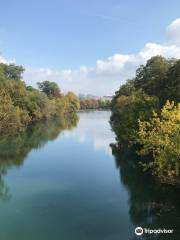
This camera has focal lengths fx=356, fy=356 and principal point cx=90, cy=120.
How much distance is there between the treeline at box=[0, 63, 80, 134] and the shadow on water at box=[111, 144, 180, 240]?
58.9 feet

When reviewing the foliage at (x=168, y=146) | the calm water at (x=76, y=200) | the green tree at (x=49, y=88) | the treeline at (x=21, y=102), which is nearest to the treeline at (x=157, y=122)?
the foliage at (x=168, y=146)

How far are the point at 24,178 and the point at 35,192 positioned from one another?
3994 mm

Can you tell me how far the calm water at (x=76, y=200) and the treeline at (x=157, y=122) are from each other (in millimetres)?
1744

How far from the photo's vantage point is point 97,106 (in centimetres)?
17825

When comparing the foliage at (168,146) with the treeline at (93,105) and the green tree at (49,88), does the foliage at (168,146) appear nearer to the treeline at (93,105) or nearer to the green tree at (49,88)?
the green tree at (49,88)

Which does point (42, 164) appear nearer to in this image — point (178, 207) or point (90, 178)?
point (90, 178)

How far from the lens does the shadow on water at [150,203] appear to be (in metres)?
16.1

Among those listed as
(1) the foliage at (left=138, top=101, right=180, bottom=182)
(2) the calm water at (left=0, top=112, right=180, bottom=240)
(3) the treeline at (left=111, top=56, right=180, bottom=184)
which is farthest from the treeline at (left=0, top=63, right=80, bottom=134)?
(1) the foliage at (left=138, top=101, right=180, bottom=182)

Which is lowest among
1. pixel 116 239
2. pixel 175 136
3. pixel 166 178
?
pixel 116 239

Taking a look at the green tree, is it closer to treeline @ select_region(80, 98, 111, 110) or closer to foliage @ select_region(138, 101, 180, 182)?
treeline @ select_region(80, 98, 111, 110)

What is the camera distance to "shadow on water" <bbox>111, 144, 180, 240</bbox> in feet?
52.7

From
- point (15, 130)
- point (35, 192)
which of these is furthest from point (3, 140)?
point (35, 192)

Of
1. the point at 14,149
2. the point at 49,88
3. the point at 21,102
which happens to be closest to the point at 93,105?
the point at 49,88

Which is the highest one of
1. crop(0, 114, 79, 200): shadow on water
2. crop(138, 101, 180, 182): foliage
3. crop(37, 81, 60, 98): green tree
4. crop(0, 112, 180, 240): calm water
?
crop(37, 81, 60, 98): green tree
